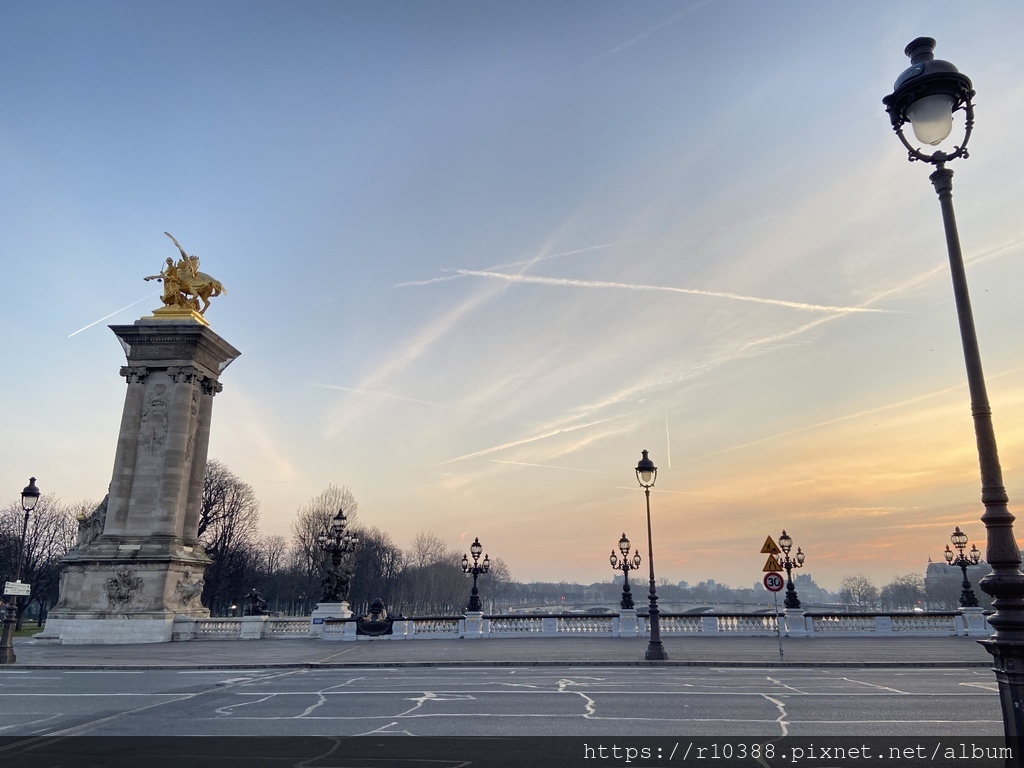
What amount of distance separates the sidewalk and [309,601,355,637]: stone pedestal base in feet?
2.53

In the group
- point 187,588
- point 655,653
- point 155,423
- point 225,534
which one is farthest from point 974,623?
point 225,534

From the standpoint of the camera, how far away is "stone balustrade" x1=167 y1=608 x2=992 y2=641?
33.7 m

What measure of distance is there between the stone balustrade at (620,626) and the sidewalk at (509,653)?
1190mm

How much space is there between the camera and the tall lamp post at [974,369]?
212 inches

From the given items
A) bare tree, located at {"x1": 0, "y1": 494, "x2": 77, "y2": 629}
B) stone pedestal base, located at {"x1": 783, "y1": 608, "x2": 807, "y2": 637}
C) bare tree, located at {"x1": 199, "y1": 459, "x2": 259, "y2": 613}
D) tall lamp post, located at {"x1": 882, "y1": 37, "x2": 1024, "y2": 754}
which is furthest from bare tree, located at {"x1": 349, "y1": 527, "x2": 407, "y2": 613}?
tall lamp post, located at {"x1": 882, "y1": 37, "x2": 1024, "y2": 754}

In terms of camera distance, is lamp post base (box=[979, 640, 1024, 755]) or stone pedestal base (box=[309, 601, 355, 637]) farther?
stone pedestal base (box=[309, 601, 355, 637])

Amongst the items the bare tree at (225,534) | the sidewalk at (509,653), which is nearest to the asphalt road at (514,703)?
the sidewalk at (509,653)

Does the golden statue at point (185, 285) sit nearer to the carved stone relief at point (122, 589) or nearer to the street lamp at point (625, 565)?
the carved stone relief at point (122, 589)

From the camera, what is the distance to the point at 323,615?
116 feet

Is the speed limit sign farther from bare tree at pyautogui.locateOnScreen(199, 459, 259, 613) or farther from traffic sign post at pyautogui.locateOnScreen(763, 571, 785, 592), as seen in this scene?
bare tree at pyautogui.locateOnScreen(199, 459, 259, 613)

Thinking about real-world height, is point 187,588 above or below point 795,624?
above

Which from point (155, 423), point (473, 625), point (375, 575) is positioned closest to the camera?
point (473, 625)

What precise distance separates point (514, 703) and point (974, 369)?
35.2 ft

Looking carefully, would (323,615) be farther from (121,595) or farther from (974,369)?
(974,369)
